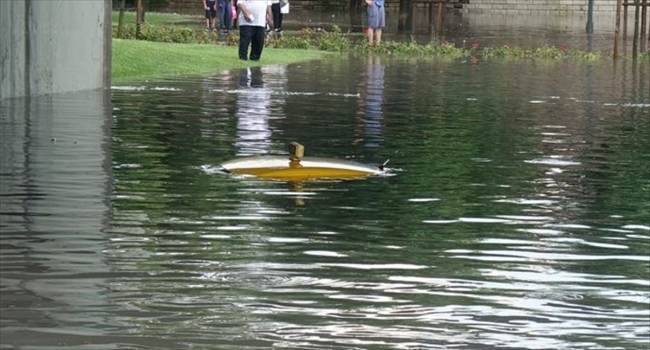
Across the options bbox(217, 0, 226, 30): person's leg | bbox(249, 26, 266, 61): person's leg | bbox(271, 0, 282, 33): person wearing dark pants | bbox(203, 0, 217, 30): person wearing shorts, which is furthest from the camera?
bbox(203, 0, 217, 30): person wearing shorts

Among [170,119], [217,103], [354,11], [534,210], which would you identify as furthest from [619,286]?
[354,11]

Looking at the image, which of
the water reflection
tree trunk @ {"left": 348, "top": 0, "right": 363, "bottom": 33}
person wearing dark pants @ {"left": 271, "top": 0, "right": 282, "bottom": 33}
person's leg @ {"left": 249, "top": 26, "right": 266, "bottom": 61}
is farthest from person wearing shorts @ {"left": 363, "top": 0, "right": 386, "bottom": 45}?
tree trunk @ {"left": 348, "top": 0, "right": 363, "bottom": 33}

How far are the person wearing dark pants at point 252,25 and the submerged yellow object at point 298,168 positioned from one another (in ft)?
50.1

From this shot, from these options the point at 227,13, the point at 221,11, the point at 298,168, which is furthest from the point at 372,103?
the point at 221,11

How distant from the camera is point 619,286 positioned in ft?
29.3

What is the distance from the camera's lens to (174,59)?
Answer: 2725 cm

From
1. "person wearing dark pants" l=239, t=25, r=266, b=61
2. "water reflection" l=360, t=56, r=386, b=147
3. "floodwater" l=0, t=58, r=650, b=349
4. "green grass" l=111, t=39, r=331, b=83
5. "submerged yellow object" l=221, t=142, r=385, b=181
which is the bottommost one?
"floodwater" l=0, t=58, r=650, b=349

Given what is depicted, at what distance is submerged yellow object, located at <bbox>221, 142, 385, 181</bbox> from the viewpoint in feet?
43.2

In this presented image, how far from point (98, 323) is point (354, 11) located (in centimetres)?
5396

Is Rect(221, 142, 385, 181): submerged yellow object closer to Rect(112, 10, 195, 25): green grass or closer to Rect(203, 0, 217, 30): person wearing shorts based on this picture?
Rect(203, 0, 217, 30): person wearing shorts

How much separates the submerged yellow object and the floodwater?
0.77ft

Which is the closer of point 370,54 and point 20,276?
point 20,276

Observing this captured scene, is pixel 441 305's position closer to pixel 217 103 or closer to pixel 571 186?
pixel 571 186

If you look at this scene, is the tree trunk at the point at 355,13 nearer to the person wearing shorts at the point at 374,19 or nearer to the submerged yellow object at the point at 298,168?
the person wearing shorts at the point at 374,19
